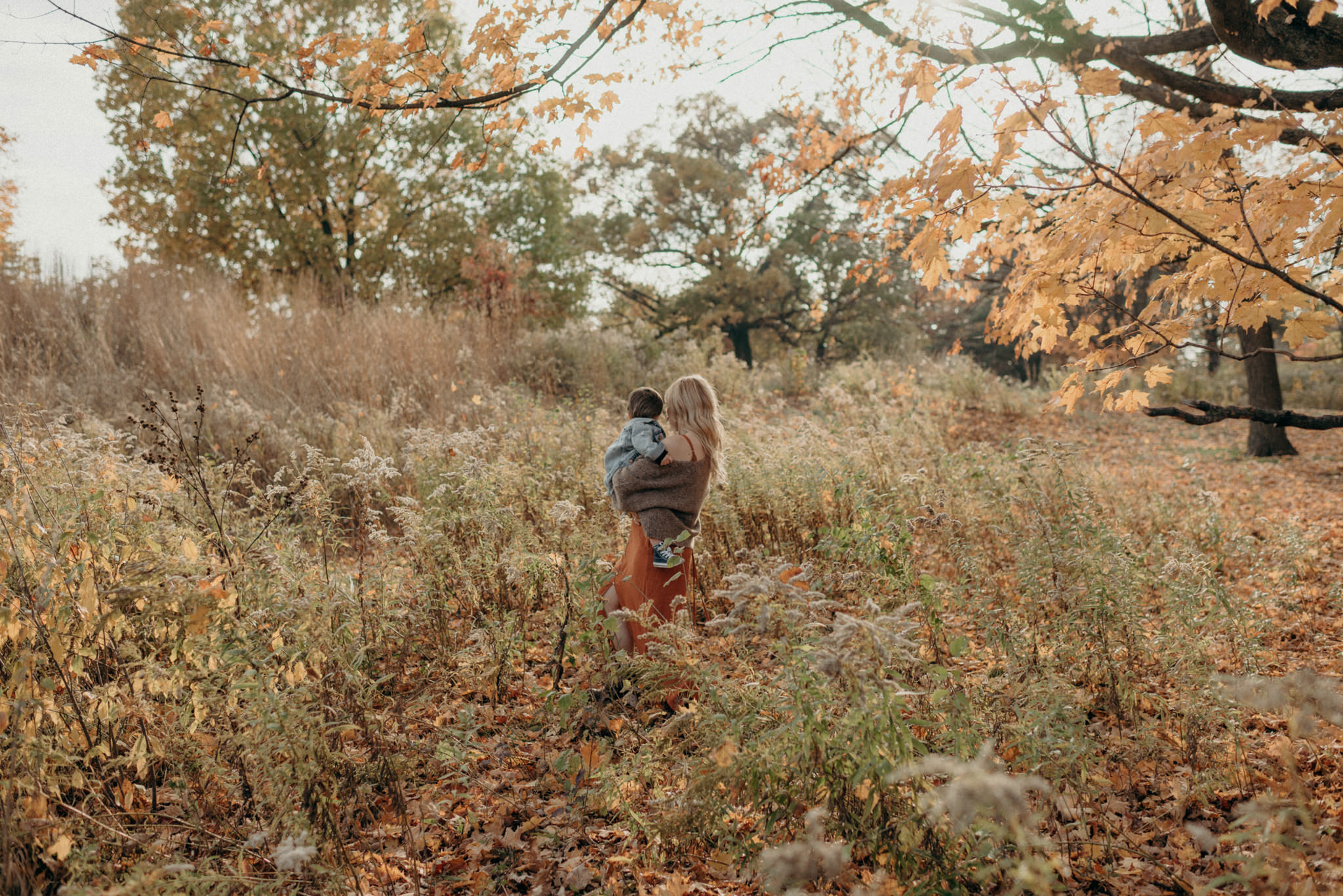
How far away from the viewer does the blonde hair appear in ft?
12.4

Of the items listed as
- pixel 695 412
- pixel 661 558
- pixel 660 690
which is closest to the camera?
pixel 660 690

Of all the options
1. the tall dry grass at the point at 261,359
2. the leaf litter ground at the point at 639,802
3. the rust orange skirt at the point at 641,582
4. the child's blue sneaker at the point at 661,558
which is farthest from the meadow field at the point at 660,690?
the tall dry grass at the point at 261,359

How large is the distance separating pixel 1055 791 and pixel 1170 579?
195 cm

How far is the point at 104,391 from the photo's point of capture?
26.0 ft

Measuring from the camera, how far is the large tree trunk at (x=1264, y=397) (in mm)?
9055

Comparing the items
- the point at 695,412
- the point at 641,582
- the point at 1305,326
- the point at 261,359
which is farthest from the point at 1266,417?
the point at 261,359

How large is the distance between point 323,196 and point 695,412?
1593cm

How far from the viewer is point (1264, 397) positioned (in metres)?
9.25

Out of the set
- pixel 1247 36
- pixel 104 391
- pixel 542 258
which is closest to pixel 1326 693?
pixel 1247 36

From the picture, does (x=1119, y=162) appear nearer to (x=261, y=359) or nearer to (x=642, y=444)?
(x=642, y=444)

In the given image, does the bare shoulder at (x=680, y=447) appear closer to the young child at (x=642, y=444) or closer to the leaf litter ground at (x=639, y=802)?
the young child at (x=642, y=444)

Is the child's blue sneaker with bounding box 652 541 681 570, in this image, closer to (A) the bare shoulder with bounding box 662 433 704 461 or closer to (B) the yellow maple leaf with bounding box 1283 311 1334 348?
(A) the bare shoulder with bounding box 662 433 704 461

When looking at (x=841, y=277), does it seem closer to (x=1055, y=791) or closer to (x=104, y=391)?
(x=104, y=391)

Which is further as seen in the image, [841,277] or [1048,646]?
[841,277]
